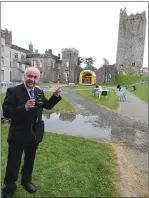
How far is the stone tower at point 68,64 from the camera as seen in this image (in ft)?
171

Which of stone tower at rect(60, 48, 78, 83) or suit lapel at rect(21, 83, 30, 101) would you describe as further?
stone tower at rect(60, 48, 78, 83)

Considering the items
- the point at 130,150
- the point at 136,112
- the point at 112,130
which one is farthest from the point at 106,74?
the point at 130,150

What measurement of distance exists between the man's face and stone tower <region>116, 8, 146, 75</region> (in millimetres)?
57347

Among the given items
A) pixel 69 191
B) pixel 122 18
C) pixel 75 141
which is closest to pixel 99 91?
pixel 75 141

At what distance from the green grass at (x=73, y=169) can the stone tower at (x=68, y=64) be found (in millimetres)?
46077

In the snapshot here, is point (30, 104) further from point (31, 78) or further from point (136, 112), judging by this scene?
point (136, 112)

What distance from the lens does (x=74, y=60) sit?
173 ft

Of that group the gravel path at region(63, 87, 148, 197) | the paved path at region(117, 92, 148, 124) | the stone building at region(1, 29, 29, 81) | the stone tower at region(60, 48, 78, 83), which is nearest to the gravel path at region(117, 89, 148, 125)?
the paved path at region(117, 92, 148, 124)

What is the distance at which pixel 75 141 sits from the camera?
6465 mm

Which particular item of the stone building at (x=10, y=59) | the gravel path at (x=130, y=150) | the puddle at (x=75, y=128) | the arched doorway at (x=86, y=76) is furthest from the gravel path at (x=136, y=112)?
the arched doorway at (x=86, y=76)

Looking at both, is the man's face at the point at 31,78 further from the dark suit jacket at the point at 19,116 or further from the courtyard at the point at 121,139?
the courtyard at the point at 121,139

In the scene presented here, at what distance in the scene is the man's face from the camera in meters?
3.26

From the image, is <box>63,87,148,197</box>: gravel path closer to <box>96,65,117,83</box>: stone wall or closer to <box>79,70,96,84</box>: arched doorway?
<box>96,65,117,83</box>: stone wall

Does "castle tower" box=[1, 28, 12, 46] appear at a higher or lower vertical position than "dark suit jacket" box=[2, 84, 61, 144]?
higher
